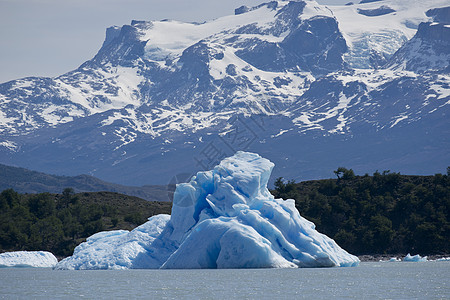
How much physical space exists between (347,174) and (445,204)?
2311cm

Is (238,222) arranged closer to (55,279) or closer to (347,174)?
(55,279)

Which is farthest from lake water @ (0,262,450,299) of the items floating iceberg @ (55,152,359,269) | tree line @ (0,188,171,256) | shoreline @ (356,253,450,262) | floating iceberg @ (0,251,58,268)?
tree line @ (0,188,171,256)

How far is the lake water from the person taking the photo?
5372 cm

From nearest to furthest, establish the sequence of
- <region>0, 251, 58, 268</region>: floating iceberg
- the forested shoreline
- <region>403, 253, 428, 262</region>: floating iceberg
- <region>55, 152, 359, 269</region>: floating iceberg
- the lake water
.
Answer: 1. the lake water
2. <region>55, 152, 359, 269</region>: floating iceberg
3. <region>403, 253, 428, 262</region>: floating iceberg
4. <region>0, 251, 58, 268</region>: floating iceberg
5. the forested shoreline

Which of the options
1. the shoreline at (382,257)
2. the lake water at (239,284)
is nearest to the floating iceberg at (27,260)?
the lake water at (239,284)

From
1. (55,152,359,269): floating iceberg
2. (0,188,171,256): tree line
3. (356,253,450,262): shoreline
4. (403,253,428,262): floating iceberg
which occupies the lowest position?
(356,253,450,262): shoreline

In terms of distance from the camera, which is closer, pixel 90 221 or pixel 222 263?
pixel 222 263

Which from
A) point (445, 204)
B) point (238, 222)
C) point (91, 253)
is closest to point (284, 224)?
point (238, 222)

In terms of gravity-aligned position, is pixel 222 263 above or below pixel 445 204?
above

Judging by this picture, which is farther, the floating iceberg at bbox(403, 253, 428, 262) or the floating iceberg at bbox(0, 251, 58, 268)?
the floating iceberg at bbox(0, 251, 58, 268)

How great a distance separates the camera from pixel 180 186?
7931cm

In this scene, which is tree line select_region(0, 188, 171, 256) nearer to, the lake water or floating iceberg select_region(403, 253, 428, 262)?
the lake water

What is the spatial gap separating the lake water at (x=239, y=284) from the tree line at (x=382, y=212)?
26.6m

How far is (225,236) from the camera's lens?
230 ft
